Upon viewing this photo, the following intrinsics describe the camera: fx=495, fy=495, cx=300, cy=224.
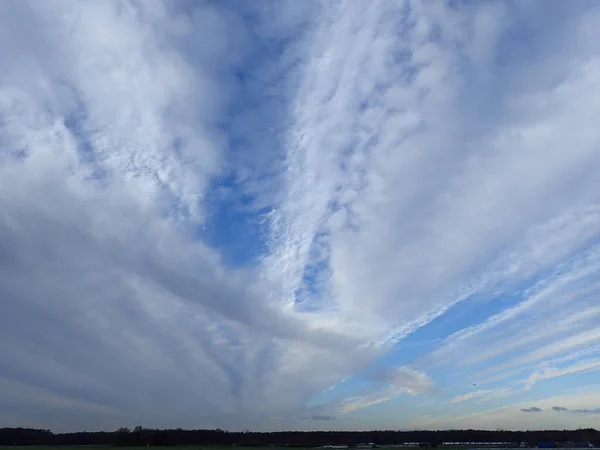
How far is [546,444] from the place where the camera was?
7731 inches

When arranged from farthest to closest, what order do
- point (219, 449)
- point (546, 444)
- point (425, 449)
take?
point (546, 444) → point (219, 449) → point (425, 449)

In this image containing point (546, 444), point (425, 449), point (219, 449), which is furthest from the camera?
point (546, 444)

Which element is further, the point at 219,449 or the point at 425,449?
the point at 219,449

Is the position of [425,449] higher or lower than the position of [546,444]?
lower

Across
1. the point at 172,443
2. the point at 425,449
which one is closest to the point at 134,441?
the point at 172,443

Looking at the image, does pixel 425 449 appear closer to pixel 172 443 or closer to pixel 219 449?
pixel 219 449

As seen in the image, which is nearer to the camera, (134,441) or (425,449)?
(425,449)

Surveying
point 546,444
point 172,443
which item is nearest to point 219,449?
point 172,443

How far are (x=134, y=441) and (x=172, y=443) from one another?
1511cm

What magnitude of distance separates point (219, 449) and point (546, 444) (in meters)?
131

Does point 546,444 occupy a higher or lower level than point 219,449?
higher

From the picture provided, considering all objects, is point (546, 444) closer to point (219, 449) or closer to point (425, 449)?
point (425, 449)

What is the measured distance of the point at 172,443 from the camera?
198 metres

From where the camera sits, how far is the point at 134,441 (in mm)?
197625
